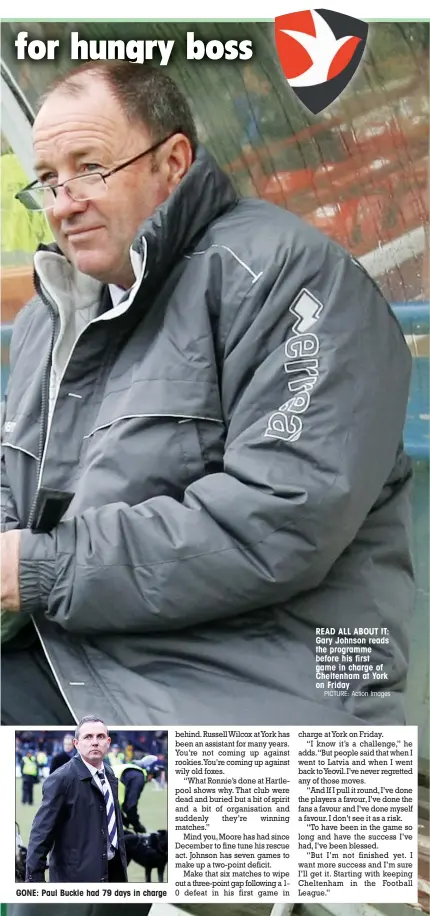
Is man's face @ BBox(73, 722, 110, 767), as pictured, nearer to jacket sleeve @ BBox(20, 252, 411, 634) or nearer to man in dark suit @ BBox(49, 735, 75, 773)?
man in dark suit @ BBox(49, 735, 75, 773)

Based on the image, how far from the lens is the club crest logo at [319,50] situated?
1876mm

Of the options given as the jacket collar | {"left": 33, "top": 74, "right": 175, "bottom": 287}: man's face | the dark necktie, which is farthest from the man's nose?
the dark necktie

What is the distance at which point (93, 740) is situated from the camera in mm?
1881

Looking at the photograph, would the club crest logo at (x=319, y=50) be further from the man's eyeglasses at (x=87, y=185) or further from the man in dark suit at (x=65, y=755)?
the man in dark suit at (x=65, y=755)

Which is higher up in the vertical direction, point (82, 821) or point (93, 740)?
point (93, 740)

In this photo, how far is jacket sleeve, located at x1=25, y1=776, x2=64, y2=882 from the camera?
6.16ft

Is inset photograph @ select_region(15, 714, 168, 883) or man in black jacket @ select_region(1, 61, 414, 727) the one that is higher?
man in black jacket @ select_region(1, 61, 414, 727)

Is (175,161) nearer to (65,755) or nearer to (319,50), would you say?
(319,50)

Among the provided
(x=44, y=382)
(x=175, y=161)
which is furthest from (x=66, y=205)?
(x=44, y=382)

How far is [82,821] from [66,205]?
111cm

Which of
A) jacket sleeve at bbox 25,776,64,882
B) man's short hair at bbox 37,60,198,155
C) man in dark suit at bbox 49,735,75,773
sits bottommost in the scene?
jacket sleeve at bbox 25,776,64,882

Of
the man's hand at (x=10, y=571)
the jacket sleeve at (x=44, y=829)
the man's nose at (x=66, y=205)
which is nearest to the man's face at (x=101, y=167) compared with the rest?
the man's nose at (x=66, y=205)

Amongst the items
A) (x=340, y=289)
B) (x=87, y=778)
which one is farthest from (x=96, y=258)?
(x=87, y=778)

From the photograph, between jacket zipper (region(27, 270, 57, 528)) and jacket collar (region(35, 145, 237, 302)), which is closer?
jacket collar (region(35, 145, 237, 302))
